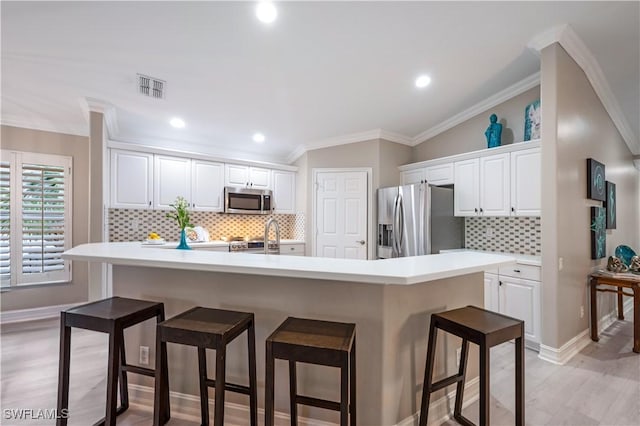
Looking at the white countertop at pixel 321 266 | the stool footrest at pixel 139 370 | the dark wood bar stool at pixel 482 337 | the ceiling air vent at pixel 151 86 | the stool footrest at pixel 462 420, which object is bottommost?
the stool footrest at pixel 462 420

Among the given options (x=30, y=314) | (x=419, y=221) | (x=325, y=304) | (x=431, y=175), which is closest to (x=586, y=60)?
(x=431, y=175)

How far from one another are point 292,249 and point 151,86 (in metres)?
2.90

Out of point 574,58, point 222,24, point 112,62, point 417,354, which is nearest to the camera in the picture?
point 417,354

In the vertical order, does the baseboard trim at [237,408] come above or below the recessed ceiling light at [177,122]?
below

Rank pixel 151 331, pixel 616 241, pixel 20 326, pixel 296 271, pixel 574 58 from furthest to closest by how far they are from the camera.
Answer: pixel 616 241
pixel 20 326
pixel 574 58
pixel 151 331
pixel 296 271

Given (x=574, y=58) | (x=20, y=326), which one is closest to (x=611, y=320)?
(x=574, y=58)

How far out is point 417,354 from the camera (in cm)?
177

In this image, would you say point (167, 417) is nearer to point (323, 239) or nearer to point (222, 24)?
point (222, 24)

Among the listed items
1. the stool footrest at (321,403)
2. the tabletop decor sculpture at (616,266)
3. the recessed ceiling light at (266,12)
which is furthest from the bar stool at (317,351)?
the tabletop decor sculpture at (616,266)

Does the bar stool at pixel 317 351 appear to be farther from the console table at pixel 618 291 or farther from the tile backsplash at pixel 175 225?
the tile backsplash at pixel 175 225

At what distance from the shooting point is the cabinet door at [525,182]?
A: 3.05 m

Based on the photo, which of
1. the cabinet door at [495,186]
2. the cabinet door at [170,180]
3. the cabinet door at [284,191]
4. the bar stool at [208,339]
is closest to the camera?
the bar stool at [208,339]

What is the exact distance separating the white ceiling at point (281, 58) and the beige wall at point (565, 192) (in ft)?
1.41

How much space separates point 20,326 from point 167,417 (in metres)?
2.95
